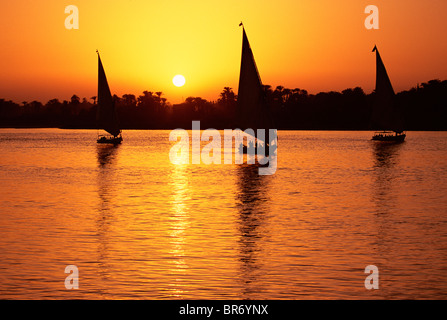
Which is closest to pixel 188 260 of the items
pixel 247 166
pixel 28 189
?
pixel 28 189

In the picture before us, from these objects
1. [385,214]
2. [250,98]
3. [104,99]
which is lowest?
[385,214]

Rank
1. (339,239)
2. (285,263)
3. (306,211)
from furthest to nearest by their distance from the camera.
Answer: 1. (306,211)
2. (339,239)
3. (285,263)

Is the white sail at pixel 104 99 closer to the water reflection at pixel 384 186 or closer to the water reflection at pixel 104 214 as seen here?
the water reflection at pixel 104 214

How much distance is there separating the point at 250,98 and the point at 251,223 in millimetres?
33022

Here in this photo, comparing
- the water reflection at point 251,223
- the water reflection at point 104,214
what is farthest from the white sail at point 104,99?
the water reflection at point 251,223

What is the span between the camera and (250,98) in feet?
184

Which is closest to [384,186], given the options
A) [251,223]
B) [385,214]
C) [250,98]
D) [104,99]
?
[385,214]

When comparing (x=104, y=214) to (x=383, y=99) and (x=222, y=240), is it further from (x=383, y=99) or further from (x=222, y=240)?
(x=383, y=99)

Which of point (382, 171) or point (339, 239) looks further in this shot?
point (382, 171)

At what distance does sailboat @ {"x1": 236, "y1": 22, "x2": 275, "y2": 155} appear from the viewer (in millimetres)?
55281

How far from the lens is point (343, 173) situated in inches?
1980

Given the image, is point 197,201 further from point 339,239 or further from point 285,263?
point 285,263

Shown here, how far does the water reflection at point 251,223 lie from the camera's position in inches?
599
